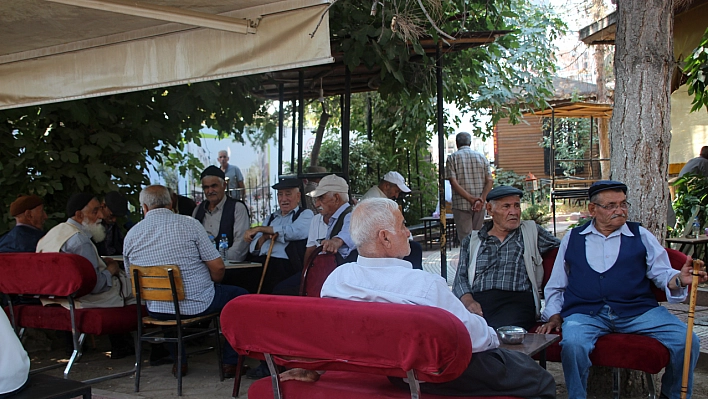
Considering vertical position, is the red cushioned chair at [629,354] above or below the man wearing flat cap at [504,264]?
below

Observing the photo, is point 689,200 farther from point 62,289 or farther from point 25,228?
point 25,228

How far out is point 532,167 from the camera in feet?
80.9

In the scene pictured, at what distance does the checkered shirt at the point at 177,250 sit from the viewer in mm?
4809

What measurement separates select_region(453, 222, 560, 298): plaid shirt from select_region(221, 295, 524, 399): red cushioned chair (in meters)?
1.62

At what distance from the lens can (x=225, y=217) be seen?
6.33m

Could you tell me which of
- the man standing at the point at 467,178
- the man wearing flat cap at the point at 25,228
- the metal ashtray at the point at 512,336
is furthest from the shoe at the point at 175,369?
the man standing at the point at 467,178

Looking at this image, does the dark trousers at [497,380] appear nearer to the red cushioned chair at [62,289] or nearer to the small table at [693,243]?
the red cushioned chair at [62,289]

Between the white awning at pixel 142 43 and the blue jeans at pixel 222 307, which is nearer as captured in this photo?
the white awning at pixel 142 43

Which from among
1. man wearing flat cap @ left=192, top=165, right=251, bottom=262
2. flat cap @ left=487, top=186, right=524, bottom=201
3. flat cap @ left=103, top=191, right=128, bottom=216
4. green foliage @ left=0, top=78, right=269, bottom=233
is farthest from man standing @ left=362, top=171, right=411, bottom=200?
flat cap @ left=103, top=191, right=128, bottom=216

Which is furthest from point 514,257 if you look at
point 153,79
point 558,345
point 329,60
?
point 153,79

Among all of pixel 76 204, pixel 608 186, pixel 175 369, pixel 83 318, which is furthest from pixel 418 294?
pixel 76 204

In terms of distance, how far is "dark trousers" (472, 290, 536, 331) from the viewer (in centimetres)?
412

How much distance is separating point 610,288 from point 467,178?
16.1ft

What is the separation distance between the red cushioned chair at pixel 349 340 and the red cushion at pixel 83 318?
9.01ft
